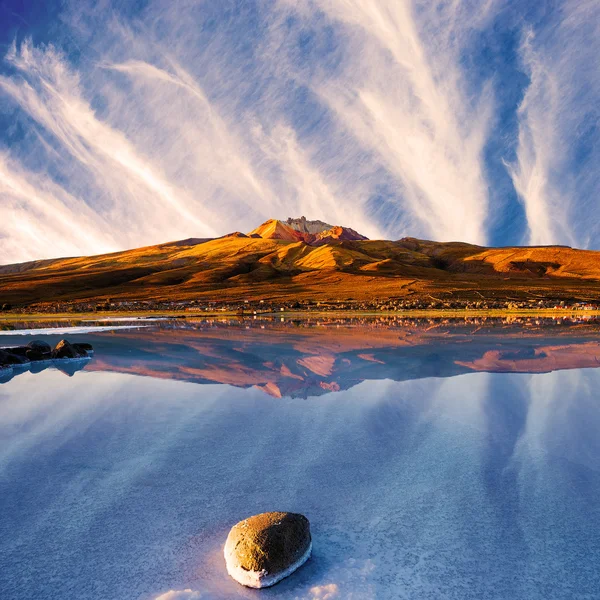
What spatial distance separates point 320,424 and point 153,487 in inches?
171

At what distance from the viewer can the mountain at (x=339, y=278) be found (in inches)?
3250

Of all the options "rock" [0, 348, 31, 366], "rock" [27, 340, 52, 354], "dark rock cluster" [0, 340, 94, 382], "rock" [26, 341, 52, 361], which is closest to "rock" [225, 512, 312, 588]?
"dark rock cluster" [0, 340, 94, 382]

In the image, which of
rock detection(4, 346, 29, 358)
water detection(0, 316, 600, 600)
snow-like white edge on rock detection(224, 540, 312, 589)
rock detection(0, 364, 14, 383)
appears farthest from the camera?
rock detection(4, 346, 29, 358)

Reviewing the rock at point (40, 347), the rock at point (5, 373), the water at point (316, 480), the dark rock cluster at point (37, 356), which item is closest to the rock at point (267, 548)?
the water at point (316, 480)

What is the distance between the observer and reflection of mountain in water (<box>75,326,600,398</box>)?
17031mm

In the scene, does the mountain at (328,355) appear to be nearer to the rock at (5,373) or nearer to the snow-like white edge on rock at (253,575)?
the rock at (5,373)

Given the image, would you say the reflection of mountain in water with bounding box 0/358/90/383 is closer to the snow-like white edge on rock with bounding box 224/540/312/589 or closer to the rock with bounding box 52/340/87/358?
the rock with bounding box 52/340/87/358

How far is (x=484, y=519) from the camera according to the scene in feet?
22.1

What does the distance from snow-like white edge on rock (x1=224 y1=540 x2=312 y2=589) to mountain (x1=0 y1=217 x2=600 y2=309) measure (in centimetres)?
5899

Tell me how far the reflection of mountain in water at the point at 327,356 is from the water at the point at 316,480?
29 centimetres

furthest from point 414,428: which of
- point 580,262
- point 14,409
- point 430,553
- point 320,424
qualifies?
point 580,262

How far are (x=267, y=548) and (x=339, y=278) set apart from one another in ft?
372

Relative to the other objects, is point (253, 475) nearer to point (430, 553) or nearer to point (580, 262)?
point (430, 553)

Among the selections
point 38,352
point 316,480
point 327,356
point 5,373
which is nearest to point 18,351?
point 38,352
